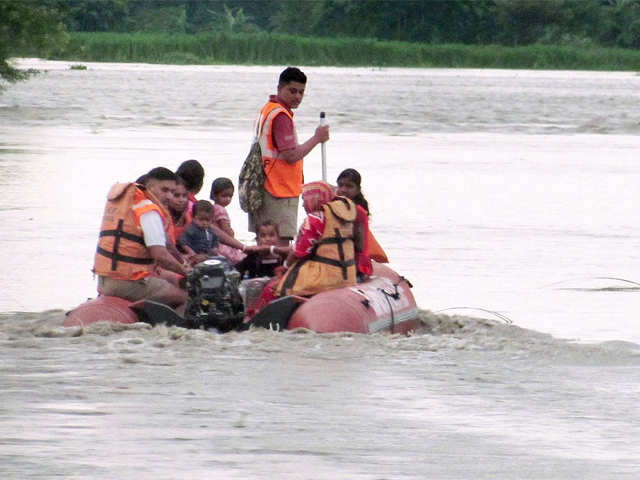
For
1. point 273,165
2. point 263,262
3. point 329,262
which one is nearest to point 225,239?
point 263,262

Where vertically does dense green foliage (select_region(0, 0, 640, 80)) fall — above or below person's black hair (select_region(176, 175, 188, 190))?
below

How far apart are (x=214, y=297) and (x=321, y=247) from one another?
759 mm

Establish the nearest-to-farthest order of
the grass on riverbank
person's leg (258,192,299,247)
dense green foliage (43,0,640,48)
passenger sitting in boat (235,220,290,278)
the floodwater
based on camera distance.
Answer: the floodwater → passenger sitting in boat (235,220,290,278) → person's leg (258,192,299,247) → the grass on riverbank → dense green foliage (43,0,640,48)

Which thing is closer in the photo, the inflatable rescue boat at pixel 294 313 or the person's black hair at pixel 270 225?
the inflatable rescue boat at pixel 294 313

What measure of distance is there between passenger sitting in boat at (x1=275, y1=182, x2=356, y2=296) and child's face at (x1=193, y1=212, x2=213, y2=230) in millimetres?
664

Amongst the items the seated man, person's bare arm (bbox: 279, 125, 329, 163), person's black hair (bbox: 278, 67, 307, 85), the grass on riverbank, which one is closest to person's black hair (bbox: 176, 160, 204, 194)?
person's bare arm (bbox: 279, 125, 329, 163)

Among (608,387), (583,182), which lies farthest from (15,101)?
(608,387)

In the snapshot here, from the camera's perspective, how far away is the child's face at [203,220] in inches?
399

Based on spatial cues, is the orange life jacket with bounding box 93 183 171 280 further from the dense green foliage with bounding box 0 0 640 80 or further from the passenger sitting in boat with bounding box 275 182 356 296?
the dense green foliage with bounding box 0 0 640 80

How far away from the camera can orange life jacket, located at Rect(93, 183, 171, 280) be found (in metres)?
9.36

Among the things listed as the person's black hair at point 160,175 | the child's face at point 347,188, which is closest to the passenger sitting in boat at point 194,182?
the child's face at point 347,188

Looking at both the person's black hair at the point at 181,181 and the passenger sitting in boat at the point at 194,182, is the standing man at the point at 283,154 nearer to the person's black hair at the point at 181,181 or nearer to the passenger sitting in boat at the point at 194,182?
the passenger sitting in boat at the point at 194,182

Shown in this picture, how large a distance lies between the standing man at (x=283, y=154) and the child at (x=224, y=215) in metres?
0.21

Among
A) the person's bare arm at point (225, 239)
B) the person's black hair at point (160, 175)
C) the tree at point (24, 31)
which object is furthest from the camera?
the tree at point (24, 31)
